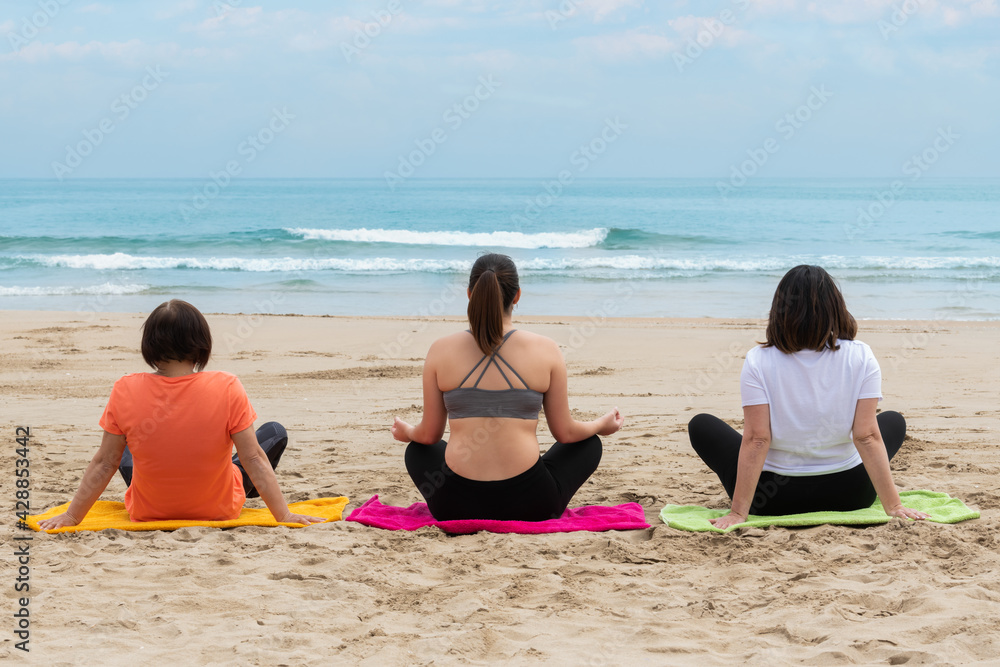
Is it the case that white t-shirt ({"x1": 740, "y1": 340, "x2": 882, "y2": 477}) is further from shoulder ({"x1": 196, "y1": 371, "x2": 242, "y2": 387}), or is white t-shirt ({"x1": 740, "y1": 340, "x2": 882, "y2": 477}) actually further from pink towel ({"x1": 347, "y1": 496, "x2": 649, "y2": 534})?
shoulder ({"x1": 196, "y1": 371, "x2": 242, "y2": 387})

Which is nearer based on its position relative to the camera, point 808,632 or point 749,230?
point 808,632

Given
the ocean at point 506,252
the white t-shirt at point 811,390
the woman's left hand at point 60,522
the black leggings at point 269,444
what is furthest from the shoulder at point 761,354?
the ocean at point 506,252

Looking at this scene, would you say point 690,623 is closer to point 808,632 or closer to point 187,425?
point 808,632

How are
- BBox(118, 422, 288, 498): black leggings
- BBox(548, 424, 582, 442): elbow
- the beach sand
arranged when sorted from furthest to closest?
BBox(118, 422, 288, 498): black leggings
BBox(548, 424, 582, 442): elbow
the beach sand

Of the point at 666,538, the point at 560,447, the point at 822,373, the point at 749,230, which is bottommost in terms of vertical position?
the point at 666,538

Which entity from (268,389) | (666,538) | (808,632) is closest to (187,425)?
(666,538)

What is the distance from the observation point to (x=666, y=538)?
355 cm

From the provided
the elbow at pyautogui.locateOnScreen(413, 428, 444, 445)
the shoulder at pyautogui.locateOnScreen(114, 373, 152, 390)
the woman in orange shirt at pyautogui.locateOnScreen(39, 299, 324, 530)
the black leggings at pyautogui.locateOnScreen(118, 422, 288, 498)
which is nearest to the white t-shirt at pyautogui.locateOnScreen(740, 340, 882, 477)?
the elbow at pyautogui.locateOnScreen(413, 428, 444, 445)

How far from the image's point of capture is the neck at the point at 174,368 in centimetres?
346

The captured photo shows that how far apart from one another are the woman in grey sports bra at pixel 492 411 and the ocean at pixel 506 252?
1047cm

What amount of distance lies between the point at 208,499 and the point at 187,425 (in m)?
0.43

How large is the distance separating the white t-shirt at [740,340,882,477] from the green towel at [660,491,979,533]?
317 millimetres

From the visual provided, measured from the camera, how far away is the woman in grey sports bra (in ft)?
11.5

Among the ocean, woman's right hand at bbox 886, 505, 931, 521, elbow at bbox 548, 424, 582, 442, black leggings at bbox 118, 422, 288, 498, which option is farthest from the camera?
the ocean
